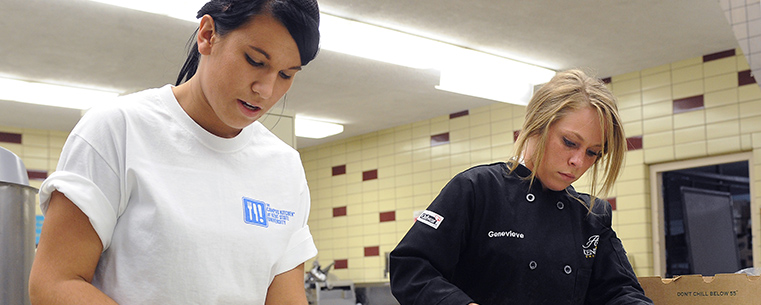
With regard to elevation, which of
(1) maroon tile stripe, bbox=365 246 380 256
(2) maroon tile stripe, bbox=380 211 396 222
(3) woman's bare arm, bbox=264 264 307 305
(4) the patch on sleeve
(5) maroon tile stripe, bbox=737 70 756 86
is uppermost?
(5) maroon tile stripe, bbox=737 70 756 86

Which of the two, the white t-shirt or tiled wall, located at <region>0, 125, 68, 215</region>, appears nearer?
the white t-shirt

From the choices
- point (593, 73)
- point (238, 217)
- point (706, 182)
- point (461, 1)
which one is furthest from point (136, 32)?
point (706, 182)

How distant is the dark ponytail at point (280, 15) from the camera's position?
104cm

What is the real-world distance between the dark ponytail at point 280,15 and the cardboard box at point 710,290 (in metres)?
1.07

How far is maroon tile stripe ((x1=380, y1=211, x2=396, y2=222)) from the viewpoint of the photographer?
867 centimetres

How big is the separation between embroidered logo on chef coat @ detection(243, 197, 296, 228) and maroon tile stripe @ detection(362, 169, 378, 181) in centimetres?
784

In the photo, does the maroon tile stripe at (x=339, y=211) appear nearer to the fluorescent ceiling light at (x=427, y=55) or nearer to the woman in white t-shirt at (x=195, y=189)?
the fluorescent ceiling light at (x=427, y=55)

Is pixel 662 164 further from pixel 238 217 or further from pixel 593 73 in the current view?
pixel 238 217

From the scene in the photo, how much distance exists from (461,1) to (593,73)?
303 centimetres

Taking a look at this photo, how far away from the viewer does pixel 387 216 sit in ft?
28.7

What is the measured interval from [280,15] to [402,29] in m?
4.26

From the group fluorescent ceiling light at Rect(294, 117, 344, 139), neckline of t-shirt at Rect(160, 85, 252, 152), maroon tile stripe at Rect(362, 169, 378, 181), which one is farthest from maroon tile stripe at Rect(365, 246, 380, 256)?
neckline of t-shirt at Rect(160, 85, 252, 152)

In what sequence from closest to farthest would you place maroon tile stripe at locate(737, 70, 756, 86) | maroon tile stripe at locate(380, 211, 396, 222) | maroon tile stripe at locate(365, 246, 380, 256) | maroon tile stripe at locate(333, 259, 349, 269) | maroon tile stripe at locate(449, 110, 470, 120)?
maroon tile stripe at locate(737, 70, 756, 86), maroon tile stripe at locate(449, 110, 470, 120), maroon tile stripe at locate(380, 211, 396, 222), maroon tile stripe at locate(365, 246, 380, 256), maroon tile stripe at locate(333, 259, 349, 269)

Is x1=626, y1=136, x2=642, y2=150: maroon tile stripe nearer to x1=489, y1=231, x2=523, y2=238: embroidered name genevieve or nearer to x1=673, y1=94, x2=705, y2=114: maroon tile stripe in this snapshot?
x1=673, y1=94, x2=705, y2=114: maroon tile stripe
